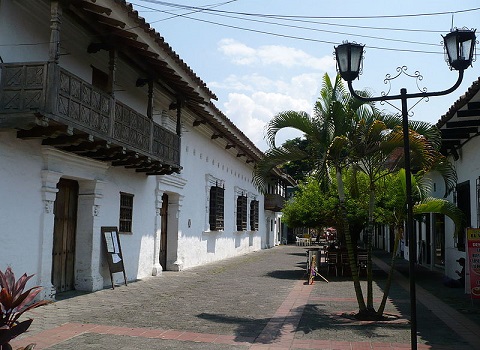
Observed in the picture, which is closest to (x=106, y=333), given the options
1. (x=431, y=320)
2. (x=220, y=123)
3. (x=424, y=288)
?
(x=431, y=320)

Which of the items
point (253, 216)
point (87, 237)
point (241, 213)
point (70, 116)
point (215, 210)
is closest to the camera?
point (70, 116)

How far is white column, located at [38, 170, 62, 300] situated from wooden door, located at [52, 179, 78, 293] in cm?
94

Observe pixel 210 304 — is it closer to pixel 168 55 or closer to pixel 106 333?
pixel 106 333

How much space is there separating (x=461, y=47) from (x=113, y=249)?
8.42 m

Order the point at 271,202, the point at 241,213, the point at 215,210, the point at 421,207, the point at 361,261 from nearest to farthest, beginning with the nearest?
the point at 421,207
the point at 361,261
the point at 215,210
the point at 241,213
the point at 271,202

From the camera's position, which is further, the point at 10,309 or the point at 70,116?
the point at 70,116

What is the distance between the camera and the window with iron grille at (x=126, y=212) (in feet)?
40.9

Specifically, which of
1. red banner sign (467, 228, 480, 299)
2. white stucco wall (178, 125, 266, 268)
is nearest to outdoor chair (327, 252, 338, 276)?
white stucco wall (178, 125, 266, 268)

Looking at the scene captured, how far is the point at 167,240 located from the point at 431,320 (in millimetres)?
9590

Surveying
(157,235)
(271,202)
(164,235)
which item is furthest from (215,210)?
(271,202)

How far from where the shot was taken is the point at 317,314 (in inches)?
344

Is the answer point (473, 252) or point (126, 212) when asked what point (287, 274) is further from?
point (473, 252)

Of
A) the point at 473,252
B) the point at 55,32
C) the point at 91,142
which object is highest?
the point at 55,32

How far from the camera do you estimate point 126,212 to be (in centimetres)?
1275
